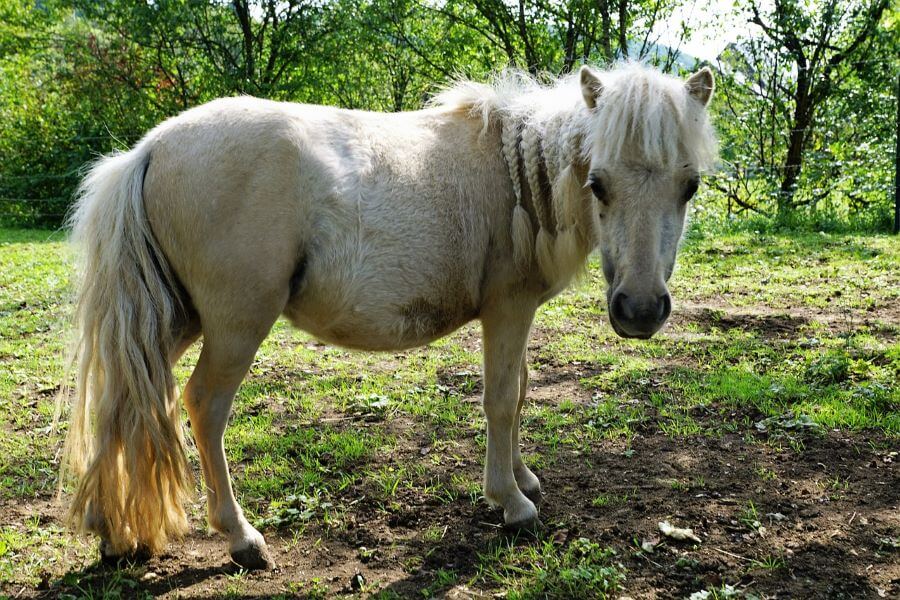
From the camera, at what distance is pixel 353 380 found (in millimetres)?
5086

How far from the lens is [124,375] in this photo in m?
2.58

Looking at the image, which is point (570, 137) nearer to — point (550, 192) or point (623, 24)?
point (550, 192)

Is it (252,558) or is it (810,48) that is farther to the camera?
(810,48)

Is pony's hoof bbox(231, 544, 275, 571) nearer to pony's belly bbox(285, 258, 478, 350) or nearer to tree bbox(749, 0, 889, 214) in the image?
pony's belly bbox(285, 258, 478, 350)

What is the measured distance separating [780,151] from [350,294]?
12988mm

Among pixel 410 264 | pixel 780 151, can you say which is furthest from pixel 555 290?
pixel 780 151

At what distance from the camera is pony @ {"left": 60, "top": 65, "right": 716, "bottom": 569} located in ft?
8.49

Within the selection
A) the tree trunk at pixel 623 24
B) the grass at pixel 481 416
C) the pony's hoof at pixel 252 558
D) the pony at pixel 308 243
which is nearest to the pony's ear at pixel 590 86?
the pony at pixel 308 243

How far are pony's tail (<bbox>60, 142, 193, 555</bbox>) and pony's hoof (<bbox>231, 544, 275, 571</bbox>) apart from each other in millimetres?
330

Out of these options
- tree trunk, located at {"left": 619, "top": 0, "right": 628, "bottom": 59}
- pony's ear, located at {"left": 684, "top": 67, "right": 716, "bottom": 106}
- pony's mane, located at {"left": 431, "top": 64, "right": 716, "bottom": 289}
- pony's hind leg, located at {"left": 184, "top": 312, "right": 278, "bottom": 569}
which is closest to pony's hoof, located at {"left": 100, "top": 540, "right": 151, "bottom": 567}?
pony's hind leg, located at {"left": 184, "top": 312, "right": 278, "bottom": 569}

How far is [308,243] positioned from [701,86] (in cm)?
179

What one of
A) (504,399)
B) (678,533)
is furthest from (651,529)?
(504,399)

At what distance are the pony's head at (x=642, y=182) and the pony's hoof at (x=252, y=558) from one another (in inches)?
70.1

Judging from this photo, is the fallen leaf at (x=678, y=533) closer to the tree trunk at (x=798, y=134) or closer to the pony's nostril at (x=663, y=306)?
the pony's nostril at (x=663, y=306)
